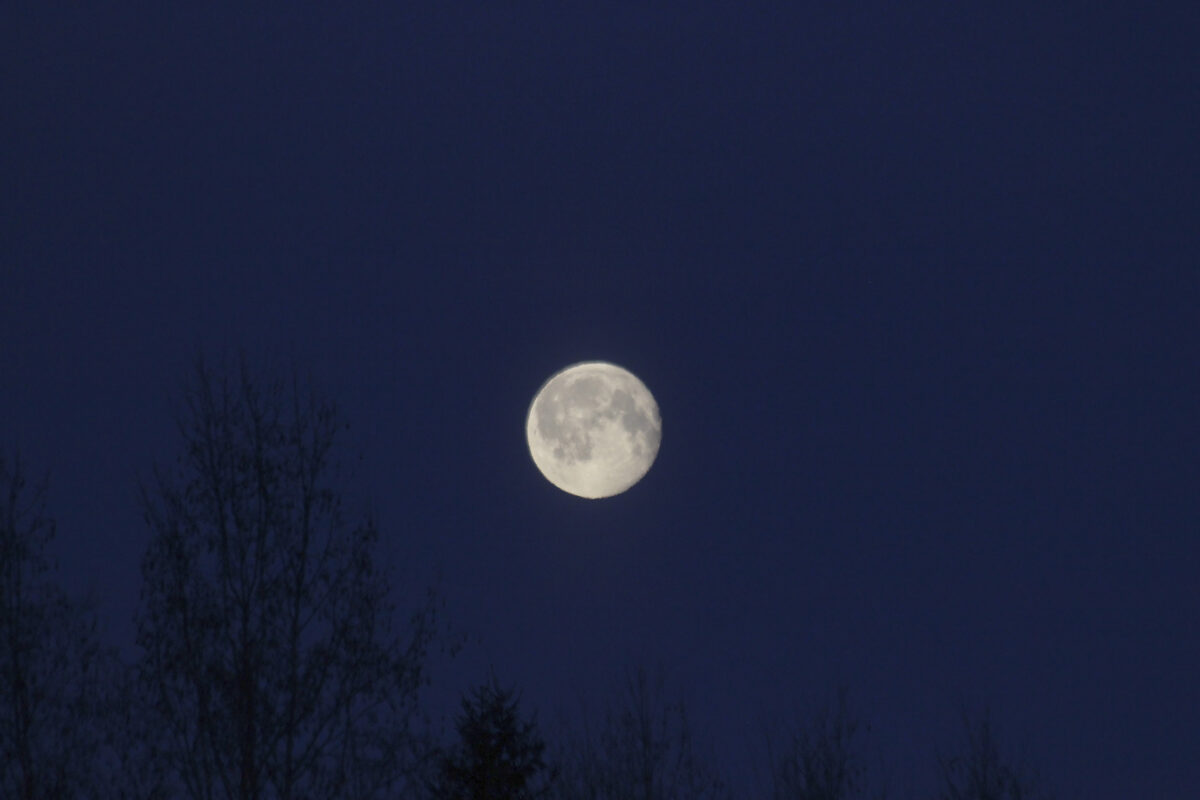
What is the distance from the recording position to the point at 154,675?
1463 centimetres

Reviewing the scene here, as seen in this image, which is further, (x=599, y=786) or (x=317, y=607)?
(x=599, y=786)

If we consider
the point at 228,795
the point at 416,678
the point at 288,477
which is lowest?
the point at 228,795

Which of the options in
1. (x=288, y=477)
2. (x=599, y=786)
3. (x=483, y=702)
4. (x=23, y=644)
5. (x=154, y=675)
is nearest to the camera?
(x=154, y=675)

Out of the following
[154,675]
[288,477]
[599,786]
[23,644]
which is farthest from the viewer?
[599,786]

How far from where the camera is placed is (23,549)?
19172 millimetres

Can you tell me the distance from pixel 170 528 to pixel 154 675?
5.87ft

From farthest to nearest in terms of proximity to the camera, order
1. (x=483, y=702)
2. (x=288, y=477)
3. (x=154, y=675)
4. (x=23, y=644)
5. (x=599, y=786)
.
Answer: (x=599, y=786), (x=483, y=702), (x=23, y=644), (x=288, y=477), (x=154, y=675)

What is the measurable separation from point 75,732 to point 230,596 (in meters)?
6.28

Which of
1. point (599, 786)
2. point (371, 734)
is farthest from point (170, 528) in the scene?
point (599, 786)

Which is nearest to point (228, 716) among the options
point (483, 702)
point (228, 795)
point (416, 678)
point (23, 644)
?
point (228, 795)

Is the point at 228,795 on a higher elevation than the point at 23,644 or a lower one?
lower

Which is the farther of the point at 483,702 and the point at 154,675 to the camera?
the point at 483,702

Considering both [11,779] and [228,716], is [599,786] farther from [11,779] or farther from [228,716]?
[228,716]

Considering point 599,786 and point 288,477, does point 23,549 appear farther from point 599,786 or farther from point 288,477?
point 599,786
